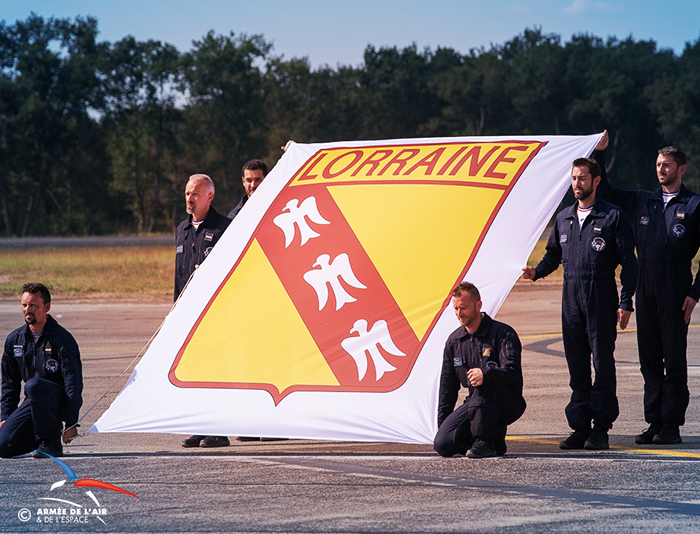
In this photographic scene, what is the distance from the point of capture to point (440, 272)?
5.55m

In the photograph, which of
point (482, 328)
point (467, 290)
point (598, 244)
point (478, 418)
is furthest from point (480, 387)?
point (598, 244)

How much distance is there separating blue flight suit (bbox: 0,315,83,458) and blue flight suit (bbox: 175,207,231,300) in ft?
3.93

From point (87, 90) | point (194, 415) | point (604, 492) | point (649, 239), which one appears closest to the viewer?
point (604, 492)

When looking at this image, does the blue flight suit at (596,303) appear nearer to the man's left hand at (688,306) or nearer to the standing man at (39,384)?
the man's left hand at (688,306)

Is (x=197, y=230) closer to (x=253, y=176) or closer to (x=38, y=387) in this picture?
(x=253, y=176)

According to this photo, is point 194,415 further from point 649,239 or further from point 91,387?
point 649,239

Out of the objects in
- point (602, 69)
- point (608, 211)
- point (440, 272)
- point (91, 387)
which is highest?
point (602, 69)

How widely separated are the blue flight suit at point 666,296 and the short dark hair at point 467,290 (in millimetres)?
1603

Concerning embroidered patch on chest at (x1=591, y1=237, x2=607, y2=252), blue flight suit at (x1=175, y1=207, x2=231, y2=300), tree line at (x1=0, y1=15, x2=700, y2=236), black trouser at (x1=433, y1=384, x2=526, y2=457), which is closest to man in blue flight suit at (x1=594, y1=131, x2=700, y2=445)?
embroidered patch on chest at (x1=591, y1=237, x2=607, y2=252)

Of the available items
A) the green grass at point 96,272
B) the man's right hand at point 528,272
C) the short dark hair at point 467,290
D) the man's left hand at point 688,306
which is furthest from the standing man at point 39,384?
the green grass at point 96,272

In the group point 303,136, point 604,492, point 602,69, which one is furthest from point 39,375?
point 602,69

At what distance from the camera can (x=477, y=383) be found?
4891 millimetres

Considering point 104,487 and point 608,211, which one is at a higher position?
point 608,211

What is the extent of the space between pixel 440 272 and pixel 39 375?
316cm
